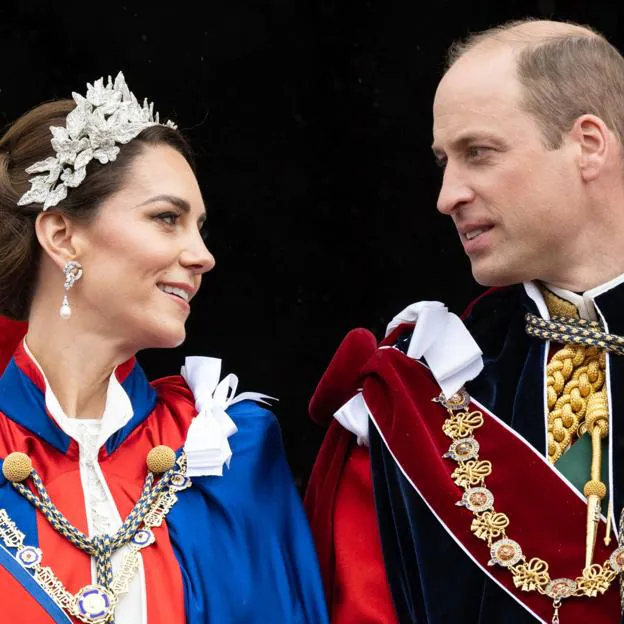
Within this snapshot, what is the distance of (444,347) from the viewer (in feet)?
10.0

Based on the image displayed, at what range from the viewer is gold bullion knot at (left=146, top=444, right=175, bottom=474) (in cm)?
300

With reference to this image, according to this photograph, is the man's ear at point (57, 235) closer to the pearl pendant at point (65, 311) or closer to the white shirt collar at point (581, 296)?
the pearl pendant at point (65, 311)

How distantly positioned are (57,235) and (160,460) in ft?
1.54

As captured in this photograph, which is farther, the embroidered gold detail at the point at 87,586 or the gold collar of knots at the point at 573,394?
the gold collar of knots at the point at 573,394

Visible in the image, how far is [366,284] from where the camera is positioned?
4434 millimetres

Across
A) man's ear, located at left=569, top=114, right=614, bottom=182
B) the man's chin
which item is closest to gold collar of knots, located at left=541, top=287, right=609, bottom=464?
the man's chin

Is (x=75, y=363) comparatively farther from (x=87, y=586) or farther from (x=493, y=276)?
(x=493, y=276)

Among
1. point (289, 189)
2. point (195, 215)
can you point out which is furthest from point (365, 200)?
point (195, 215)

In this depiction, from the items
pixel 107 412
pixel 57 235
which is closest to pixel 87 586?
pixel 107 412

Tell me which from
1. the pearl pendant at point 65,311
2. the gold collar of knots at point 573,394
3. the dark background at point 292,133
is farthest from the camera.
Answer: the dark background at point 292,133

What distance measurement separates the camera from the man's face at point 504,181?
294cm

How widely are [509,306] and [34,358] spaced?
0.88 metres

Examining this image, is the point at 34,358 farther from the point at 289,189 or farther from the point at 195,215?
the point at 289,189

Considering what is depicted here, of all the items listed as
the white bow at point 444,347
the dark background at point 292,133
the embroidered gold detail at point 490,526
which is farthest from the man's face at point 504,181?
the dark background at point 292,133
